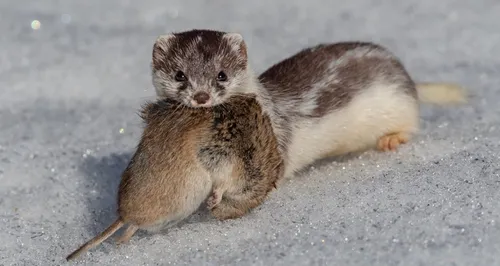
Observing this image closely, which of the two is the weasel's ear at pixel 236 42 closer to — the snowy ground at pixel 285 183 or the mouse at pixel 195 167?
the mouse at pixel 195 167

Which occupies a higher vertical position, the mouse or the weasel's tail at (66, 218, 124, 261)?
the mouse

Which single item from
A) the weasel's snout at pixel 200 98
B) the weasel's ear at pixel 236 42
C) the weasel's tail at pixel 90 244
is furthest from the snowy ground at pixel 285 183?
the weasel's ear at pixel 236 42

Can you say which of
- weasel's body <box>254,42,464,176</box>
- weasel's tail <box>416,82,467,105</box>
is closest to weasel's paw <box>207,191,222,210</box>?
weasel's body <box>254,42,464,176</box>

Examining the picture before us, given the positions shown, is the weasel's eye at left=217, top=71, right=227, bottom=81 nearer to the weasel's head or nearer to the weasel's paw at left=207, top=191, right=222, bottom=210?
the weasel's head

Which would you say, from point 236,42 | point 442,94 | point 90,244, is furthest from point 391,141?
point 90,244

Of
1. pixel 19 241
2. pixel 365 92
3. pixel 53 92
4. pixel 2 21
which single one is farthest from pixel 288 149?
pixel 2 21

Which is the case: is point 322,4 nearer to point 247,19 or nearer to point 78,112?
point 247,19

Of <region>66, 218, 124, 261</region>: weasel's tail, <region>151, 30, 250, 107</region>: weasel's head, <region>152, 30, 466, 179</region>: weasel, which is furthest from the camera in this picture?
<region>152, 30, 466, 179</region>: weasel
